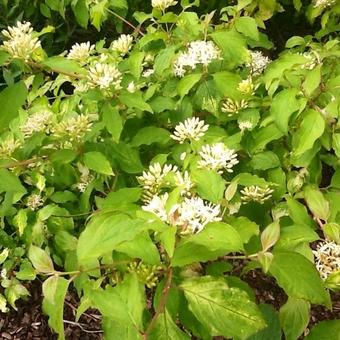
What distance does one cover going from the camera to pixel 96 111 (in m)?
1.59

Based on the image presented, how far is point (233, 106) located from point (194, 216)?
24.6 inches

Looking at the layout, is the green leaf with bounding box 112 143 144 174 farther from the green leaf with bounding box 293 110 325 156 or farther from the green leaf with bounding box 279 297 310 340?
the green leaf with bounding box 279 297 310 340

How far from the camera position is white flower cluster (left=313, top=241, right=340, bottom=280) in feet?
3.46

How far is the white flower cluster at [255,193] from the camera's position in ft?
4.42

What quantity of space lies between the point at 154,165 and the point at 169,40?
0.54 metres

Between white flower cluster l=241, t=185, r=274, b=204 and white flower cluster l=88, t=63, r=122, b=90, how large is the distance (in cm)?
41

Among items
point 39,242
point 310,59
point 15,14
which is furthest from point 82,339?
point 15,14

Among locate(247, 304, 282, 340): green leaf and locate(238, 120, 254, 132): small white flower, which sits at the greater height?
locate(238, 120, 254, 132): small white flower

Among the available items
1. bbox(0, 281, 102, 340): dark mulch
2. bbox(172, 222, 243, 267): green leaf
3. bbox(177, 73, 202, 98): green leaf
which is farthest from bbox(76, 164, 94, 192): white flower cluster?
bbox(0, 281, 102, 340): dark mulch

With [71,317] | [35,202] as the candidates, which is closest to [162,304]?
[35,202]

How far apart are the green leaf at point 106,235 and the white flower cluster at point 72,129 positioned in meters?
0.54

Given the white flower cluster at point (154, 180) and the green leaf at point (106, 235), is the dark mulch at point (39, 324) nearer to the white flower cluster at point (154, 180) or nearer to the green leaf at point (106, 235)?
the white flower cluster at point (154, 180)

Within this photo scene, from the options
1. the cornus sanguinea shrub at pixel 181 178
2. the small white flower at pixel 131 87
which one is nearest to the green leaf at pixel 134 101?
the cornus sanguinea shrub at pixel 181 178

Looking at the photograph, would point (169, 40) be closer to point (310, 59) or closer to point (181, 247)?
point (310, 59)
